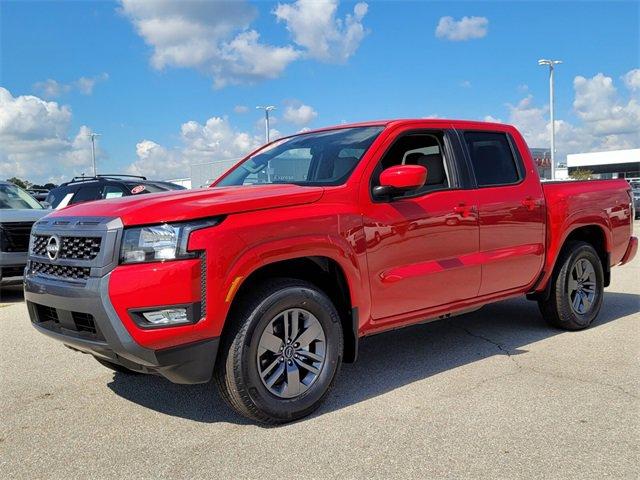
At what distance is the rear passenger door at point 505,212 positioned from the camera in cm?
495

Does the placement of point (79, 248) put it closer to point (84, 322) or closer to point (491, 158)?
point (84, 322)

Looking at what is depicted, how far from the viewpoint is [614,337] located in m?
5.72

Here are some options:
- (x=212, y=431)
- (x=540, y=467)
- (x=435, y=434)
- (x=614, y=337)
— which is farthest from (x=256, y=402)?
(x=614, y=337)

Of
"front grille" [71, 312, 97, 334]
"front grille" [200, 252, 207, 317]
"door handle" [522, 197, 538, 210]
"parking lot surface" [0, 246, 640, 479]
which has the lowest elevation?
"parking lot surface" [0, 246, 640, 479]

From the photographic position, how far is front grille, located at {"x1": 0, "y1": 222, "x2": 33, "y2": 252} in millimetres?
8469

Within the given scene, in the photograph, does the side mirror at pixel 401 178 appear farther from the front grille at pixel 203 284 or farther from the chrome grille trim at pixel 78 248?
the chrome grille trim at pixel 78 248

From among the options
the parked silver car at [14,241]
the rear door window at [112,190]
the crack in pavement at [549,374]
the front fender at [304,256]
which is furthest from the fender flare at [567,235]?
the rear door window at [112,190]

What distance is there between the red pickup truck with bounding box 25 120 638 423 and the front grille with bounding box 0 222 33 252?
488 cm

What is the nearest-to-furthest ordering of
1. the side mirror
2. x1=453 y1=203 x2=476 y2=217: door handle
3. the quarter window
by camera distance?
1. the side mirror
2. x1=453 y1=203 x2=476 y2=217: door handle
3. the quarter window

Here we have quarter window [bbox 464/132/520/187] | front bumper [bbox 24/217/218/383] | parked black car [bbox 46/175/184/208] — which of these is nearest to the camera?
front bumper [bbox 24/217/218/383]

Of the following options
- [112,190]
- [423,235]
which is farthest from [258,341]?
[112,190]

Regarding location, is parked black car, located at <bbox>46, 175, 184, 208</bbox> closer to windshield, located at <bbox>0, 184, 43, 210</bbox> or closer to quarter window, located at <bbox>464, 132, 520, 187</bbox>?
windshield, located at <bbox>0, 184, 43, 210</bbox>

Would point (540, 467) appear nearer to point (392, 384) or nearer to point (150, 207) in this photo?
point (392, 384)

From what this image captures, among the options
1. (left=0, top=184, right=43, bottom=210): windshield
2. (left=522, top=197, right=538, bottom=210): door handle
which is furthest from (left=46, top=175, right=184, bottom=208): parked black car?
(left=522, top=197, right=538, bottom=210): door handle
